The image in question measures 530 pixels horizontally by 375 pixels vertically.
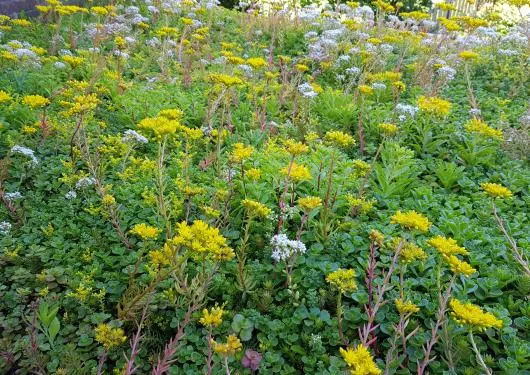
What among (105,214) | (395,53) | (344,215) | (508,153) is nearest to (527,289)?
(344,215)

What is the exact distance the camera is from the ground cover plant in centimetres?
202

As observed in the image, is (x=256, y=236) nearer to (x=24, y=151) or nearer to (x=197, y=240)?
(x=197, y=240)

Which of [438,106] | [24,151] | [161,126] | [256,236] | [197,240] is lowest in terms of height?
[256,236]

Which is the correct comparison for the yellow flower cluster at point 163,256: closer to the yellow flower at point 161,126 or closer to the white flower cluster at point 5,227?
the yellow flower at point 161,126

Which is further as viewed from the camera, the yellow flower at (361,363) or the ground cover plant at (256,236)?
the ground cover plant at (256,236)

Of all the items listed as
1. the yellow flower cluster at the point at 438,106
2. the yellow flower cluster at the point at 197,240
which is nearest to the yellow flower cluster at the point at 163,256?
the yellow flower cluster at the point at 197,240

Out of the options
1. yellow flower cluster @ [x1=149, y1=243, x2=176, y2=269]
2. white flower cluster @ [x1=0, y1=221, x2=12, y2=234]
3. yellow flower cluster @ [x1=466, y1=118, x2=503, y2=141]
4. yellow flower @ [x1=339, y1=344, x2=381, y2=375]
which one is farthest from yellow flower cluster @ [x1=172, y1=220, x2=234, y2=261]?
yellow flower cluster @ [x1=466, y1=118, x2=503, y2=141]

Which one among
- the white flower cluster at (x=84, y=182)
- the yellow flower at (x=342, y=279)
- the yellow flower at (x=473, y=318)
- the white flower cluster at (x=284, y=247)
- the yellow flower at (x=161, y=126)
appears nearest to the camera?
the yellow flower at (x=473, y=318)

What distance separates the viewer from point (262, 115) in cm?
413

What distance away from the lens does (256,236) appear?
2.60m

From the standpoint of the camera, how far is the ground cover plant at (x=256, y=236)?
79.6 inches

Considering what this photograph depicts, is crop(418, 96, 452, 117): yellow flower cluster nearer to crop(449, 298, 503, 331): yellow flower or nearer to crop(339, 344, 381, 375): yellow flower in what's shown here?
crop(449, 298, 503, 331): yellow flower

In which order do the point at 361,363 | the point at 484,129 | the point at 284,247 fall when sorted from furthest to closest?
the point at 484,129 → the point at 284,247 → the point at 361,363

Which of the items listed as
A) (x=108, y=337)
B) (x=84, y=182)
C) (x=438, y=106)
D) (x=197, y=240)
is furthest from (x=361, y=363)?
(x=438, y=106)
